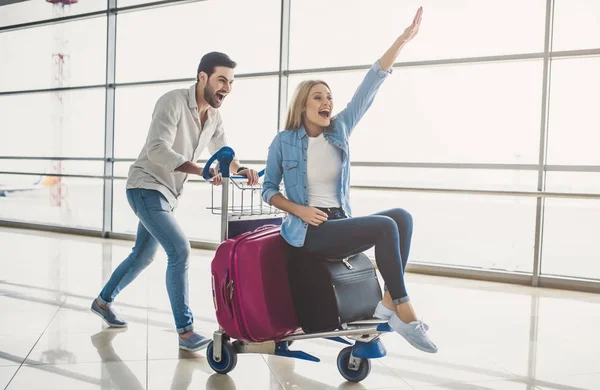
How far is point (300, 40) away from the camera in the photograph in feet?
20.1

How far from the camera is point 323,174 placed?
2318 mm

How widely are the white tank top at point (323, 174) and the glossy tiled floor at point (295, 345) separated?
2.41 ft

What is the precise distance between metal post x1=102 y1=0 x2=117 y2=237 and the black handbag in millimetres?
5707

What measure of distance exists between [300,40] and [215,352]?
4346 mm

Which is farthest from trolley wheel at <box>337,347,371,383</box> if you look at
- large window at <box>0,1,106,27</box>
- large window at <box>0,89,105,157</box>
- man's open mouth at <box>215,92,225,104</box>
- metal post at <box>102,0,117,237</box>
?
large window at <box>0,1,106,27</box>

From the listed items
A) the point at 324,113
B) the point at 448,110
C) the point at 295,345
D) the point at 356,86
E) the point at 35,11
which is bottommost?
the point at 295,345

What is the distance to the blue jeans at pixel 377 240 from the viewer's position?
2074 mm

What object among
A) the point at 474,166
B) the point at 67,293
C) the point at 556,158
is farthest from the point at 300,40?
the point at 67,293

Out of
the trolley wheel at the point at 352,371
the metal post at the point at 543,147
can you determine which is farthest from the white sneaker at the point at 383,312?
the metal post at the point at 543,147

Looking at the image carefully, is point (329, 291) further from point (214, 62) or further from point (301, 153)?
point (214, 62)

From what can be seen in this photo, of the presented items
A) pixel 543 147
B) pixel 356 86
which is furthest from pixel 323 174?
pixel 356 86

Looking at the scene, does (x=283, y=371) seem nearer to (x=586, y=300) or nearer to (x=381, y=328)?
(x=381, y=328)

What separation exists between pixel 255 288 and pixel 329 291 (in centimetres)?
29

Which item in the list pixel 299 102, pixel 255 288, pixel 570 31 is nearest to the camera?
pixel 255 288
